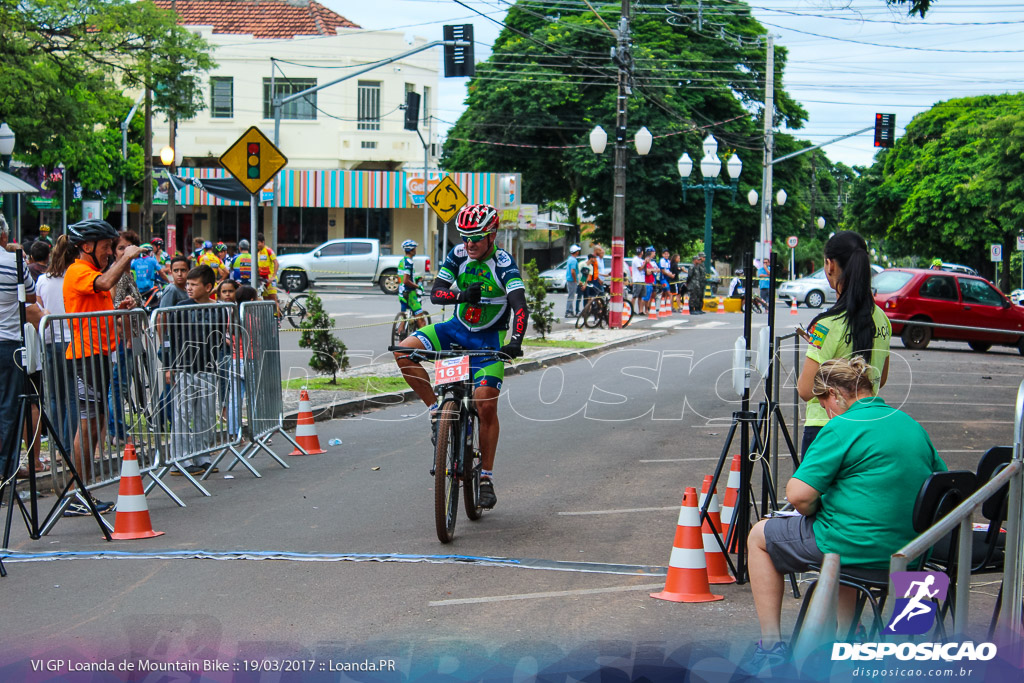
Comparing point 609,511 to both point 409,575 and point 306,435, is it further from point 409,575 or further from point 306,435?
point 306,435

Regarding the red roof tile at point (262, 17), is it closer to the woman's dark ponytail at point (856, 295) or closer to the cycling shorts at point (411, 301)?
the cycling shorts at point (411, 301)

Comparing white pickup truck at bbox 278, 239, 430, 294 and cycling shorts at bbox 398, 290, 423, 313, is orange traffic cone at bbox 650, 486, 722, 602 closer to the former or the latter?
cycling shorts at bbox 398, 290, 423, 313

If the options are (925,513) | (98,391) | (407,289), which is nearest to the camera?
(925,513)

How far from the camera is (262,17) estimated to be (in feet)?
167

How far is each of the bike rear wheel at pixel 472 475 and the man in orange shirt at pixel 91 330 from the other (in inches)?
99.1

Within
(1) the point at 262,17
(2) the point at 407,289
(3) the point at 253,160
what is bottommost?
(2) the point at 407,289

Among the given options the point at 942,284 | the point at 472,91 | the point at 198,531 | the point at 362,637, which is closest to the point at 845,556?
the point at 362,637

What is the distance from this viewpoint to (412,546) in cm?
692

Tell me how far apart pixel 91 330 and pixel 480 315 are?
269cm

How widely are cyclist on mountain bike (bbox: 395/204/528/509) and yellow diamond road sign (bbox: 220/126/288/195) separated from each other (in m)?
6.28

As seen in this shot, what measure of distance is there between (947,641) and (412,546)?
12.2ft

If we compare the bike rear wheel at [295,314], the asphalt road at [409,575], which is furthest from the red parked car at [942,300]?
the asphalt road at [409,575]

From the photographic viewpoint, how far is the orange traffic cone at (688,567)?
5742 millimetres

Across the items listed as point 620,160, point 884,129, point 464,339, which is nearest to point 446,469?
point 464,339
